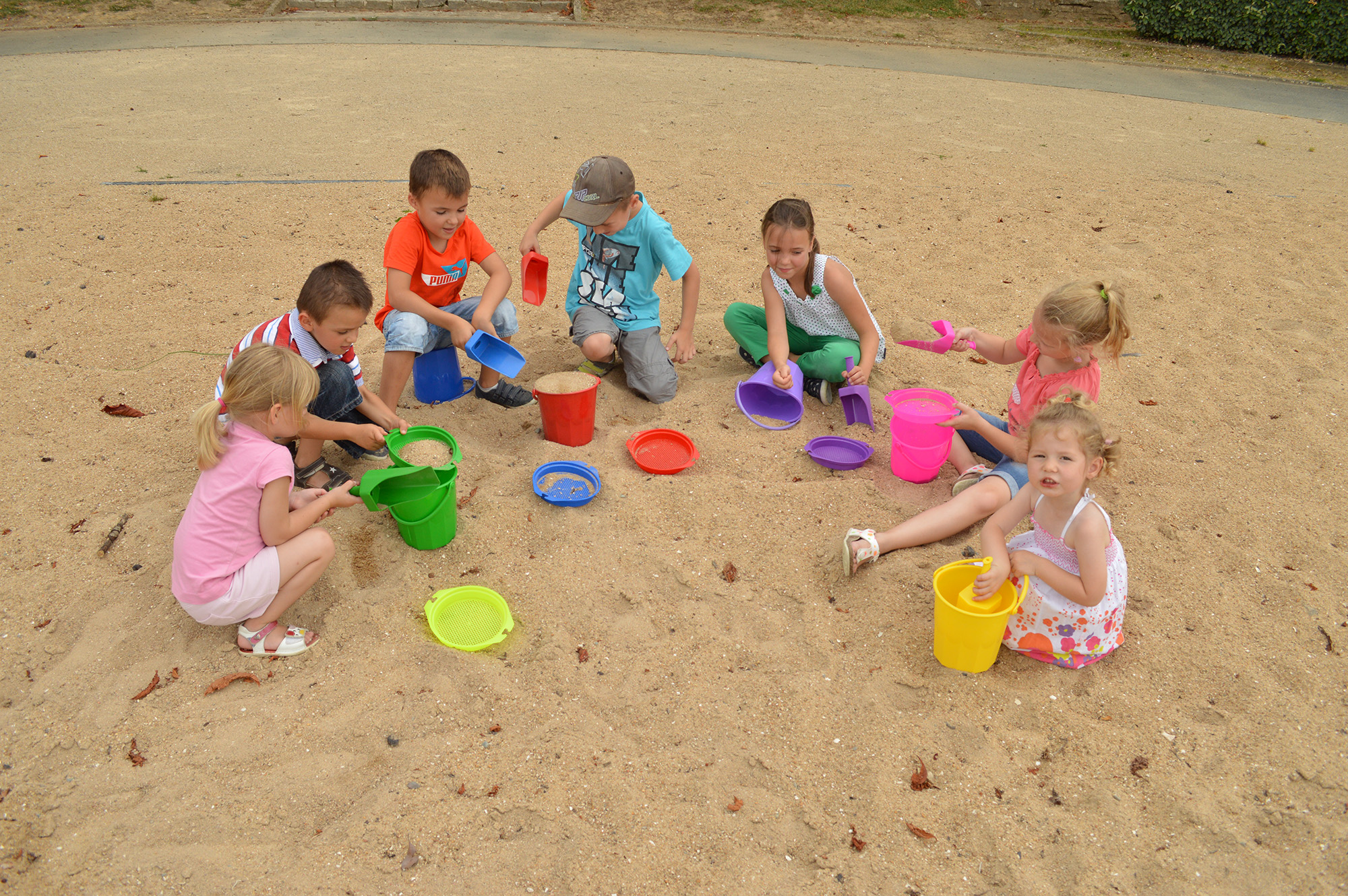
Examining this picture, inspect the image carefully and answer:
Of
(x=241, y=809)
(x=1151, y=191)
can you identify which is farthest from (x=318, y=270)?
(x=1151, y=191)

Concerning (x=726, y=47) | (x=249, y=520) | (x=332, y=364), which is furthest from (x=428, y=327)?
(x=726, y=47)

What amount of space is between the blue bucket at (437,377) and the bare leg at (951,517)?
202cm

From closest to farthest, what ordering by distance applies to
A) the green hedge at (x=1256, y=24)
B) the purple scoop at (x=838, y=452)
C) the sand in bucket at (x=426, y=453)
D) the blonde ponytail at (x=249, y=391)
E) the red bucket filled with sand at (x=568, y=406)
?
1. the blonde ponytail at (x=249, y=391)
2. the sand in bucket at (x=426, y=453)
3. the red bucket filled with sand at (x=568, y=406)
4. the purple scoop at (x=838, y=452)
5. the green hedge at (x=1256, y=24)

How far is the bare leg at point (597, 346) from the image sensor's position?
393 centimetres

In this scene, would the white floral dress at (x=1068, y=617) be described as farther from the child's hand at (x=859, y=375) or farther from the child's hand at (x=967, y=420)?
the child's hand at (x=859, y=375)

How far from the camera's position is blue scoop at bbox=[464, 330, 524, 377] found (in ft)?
11.7

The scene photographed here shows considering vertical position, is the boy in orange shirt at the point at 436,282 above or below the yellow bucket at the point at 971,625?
above

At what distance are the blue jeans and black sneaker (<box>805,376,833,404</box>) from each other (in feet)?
6.46

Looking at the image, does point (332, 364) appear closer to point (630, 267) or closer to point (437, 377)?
point (437, 377)

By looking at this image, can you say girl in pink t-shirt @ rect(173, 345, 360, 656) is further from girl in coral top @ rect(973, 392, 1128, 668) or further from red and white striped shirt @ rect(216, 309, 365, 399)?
girl in coral top @ rect(973, 392, 1128, 668)

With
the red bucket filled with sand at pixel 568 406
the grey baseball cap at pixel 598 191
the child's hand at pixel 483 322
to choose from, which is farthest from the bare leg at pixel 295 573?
the grey baseball cap at pixel 598 191

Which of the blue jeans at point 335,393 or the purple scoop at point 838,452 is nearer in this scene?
the blue jeans at point 335,393

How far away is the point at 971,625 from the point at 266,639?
205cm

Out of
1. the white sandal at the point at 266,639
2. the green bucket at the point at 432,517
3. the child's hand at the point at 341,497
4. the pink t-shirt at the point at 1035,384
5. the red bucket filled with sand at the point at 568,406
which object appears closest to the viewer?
the white sandal at the point at 266,639
